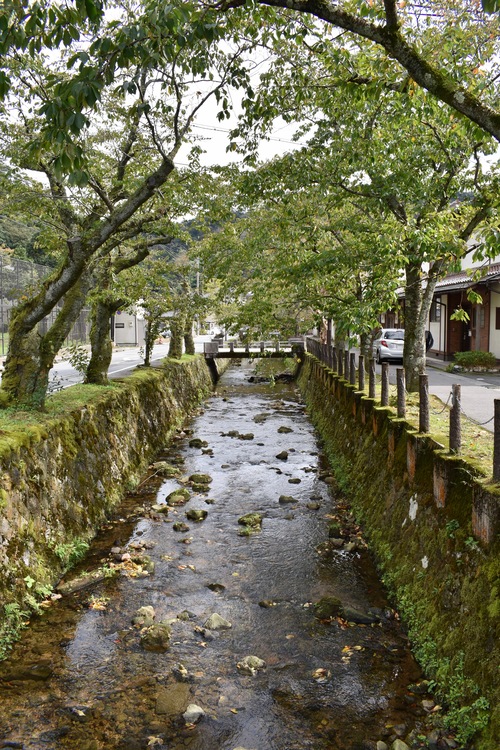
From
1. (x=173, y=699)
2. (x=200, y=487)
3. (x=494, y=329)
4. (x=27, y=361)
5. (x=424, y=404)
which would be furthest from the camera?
(x=494, y=329)

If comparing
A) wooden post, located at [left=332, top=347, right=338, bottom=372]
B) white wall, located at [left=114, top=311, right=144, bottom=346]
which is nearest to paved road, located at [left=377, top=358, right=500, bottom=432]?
wooden post, located at [left=332, top=347, right=338, bottom=372]

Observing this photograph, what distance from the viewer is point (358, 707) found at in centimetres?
559

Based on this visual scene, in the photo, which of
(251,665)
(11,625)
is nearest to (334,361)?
(251,665)

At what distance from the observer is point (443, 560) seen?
6.32m

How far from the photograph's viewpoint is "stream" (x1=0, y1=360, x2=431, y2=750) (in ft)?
17.5

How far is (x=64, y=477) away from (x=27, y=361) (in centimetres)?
221

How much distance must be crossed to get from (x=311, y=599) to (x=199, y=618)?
1.54m

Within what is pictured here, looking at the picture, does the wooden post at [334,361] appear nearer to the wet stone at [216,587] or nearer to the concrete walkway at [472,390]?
the concrete walkway at [472,390]

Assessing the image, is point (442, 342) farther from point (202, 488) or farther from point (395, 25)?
point (395, 25)

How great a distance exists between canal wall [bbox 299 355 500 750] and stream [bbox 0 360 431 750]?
0.38m

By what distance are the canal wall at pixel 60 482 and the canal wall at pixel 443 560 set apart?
14.9 ft

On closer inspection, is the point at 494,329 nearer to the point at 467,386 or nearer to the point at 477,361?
the point at 477,361

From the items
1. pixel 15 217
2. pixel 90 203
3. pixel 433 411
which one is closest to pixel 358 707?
pixel 433 411

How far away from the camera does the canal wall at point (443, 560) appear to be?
16.0 feet
